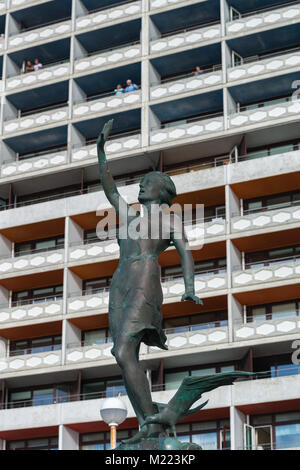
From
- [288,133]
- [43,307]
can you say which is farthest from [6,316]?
[288,133]

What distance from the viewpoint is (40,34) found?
2240 inches

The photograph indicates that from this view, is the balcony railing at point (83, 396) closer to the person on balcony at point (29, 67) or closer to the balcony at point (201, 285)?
the balcony at point (201, 285)

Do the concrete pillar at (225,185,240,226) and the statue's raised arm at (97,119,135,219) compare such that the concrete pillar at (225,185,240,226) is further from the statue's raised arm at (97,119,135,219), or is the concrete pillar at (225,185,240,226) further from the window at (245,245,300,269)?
the statue's raised arm at (97,119,135,219)

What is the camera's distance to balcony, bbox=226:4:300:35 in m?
50.0

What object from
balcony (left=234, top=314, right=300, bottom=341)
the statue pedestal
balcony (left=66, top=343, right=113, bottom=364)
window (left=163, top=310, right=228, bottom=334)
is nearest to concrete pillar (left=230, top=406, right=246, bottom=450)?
balcony (left=234, top=314, right=300, bottom=341)

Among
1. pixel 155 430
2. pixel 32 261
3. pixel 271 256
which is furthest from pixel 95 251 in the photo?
pixel 155 430

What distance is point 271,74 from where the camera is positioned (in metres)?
49.1

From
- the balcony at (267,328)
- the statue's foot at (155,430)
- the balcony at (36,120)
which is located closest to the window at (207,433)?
the balcony at (267,328)

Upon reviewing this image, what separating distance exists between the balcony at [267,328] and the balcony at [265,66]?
13209 mm

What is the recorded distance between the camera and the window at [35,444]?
4791cm

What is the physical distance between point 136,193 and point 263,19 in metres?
11.5

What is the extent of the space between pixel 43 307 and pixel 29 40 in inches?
685

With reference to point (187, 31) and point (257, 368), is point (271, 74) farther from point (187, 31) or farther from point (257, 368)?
point (257, 368)

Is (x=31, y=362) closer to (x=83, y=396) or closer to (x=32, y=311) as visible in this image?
(x=32, y=311)
